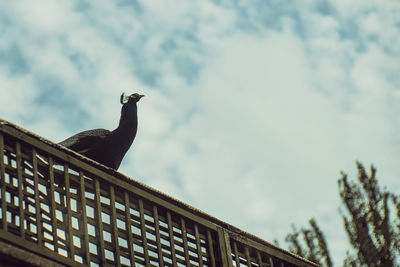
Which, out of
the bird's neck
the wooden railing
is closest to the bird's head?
the bird's neck

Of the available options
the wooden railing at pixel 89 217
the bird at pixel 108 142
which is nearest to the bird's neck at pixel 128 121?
the bird at pixel 108 142

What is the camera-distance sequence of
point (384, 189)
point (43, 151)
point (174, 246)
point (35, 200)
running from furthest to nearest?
point (384, 189), point (174, 246), point (43, 151), point (35, 200)

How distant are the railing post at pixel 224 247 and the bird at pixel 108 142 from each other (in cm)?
259

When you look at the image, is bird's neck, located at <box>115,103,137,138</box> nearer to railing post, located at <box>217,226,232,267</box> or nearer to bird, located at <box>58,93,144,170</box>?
bird, located at <box>58,93,144,170</box>

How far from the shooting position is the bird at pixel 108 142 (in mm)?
7824

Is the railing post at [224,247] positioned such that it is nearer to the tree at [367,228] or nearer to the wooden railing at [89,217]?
the wooden railing at [89,217]

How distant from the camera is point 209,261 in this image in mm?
5512

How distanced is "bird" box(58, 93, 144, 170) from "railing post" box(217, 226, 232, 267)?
8.49ft

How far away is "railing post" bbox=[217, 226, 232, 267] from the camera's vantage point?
5.51 m

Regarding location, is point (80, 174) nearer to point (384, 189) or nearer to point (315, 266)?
point (315, 266)

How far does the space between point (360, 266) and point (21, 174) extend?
420 inches

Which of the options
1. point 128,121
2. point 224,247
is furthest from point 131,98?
point 224,247

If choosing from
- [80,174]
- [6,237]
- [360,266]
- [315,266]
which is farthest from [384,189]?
[6,237]

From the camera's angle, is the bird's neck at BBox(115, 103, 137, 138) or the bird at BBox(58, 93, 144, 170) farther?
the bird's neck at BBox(115, 103, 137, 138)
